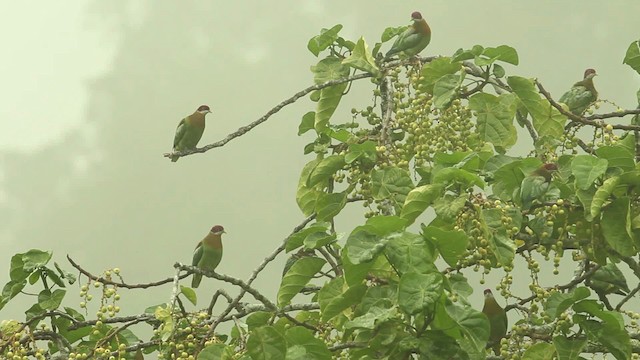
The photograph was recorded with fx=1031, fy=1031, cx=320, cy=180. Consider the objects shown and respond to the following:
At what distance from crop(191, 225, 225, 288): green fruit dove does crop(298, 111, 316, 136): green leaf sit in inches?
29.0

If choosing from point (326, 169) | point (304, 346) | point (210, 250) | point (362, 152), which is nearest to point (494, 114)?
point (362, 152)

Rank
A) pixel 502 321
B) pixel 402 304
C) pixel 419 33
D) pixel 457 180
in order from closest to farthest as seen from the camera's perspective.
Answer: pixel 402 304, pixel 457 180, pixel 502 321, pixel 419 33

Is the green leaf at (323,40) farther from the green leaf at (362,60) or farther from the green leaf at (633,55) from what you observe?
the green leaf at (633,55)

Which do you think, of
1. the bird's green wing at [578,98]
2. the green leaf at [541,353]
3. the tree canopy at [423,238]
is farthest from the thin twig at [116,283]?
the bird's green wing at [578,98]

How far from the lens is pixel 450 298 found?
265 centimetres

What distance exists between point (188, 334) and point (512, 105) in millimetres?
1299

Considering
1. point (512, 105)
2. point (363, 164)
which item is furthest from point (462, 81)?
point (363, 164)

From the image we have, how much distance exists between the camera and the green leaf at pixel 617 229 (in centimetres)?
303

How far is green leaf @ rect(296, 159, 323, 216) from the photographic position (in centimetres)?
376

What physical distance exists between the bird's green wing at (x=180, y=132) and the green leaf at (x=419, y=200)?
1.99 m

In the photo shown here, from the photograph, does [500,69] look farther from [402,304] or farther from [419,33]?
[402,304]

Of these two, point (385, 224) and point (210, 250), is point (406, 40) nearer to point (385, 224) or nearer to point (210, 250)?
point (210, 250)

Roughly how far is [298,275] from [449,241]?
68cm

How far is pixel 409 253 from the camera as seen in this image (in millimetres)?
2559
